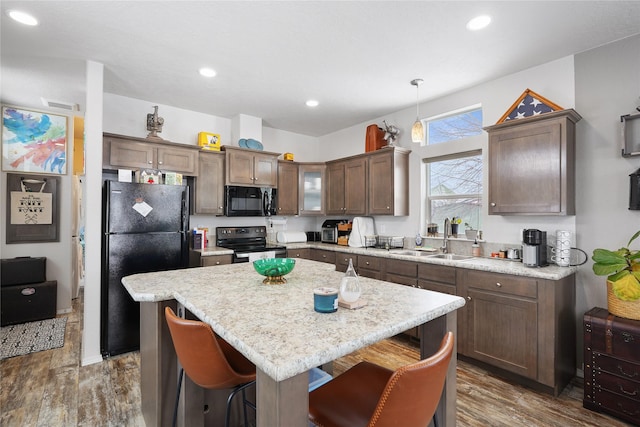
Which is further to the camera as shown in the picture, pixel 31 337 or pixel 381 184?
pixel 381 184

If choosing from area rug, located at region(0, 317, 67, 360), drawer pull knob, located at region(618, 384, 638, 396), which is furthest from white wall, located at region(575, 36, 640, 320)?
area rug, located at region(0, 317, 67, 360)

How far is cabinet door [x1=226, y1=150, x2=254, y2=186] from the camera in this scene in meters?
4.21

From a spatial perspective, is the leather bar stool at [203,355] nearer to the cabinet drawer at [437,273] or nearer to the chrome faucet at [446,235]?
the cabinet drawer at [437,273]

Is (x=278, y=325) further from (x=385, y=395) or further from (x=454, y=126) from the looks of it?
(x=454, y=126)

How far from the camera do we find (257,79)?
130 inches

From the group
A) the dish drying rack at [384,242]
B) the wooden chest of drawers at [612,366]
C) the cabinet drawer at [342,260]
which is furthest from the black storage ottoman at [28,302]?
the wooden chest of drawers at [612,366]

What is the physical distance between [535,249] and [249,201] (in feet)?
11.1

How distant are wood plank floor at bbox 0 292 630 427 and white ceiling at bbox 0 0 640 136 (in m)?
2.77

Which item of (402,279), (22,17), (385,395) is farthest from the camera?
(402,279)

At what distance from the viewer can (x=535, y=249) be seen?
2619mm

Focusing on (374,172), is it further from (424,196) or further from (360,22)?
(360,22)

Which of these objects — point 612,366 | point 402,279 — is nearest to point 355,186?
point 402,279

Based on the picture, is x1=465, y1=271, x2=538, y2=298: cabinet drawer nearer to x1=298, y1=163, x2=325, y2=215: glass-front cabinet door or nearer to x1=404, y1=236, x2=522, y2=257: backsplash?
x1=404, y1=236, x2=522, y2=257: backsplash

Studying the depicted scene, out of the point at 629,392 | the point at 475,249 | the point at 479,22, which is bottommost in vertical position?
the point at 629,392
